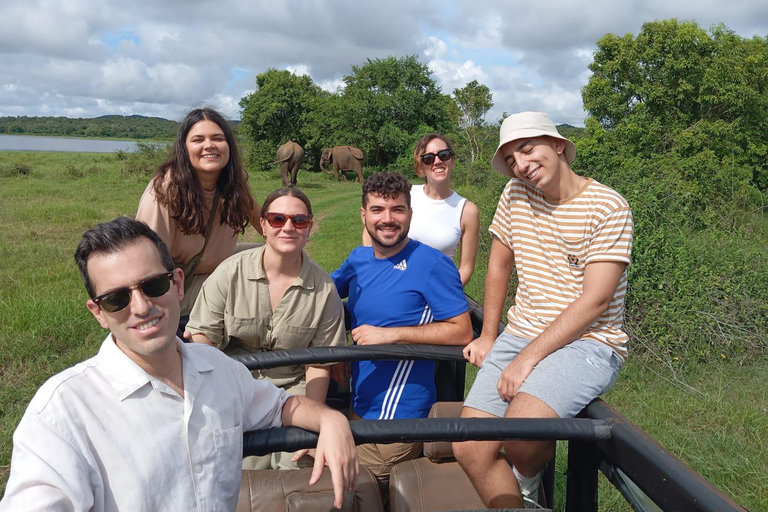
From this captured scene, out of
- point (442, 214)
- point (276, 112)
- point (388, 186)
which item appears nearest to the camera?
point (388, 186)

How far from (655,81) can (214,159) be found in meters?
11.8

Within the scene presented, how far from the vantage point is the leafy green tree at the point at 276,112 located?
31.5 metres

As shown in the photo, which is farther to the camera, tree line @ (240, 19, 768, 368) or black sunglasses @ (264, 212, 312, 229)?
tree line @ (240, 19, 768, 368)

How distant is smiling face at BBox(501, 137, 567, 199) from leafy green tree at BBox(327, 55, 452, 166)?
83.3ft

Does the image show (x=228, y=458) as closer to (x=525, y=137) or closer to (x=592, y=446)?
(x=592, y=446)

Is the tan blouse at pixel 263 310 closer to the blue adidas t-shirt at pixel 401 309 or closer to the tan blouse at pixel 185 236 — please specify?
the blue adidas t-shirt at pixel 401 309

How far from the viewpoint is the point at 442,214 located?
3.77m

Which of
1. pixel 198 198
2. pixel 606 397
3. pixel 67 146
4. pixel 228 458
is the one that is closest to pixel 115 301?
pixel 228 458

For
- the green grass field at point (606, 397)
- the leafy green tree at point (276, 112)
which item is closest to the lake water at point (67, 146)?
the leafy green tree at point (276, 112)

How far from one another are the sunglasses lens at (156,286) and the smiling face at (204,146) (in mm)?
1608

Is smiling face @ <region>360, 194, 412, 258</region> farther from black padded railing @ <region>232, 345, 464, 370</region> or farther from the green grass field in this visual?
the green grass field

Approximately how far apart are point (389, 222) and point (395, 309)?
374mm

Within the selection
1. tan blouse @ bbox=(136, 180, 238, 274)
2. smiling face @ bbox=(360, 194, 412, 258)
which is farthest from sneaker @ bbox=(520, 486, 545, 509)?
tan blouse @ bbox=(136, 180, 238, 274)

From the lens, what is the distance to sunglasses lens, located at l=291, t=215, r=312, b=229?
2570 millimetres
